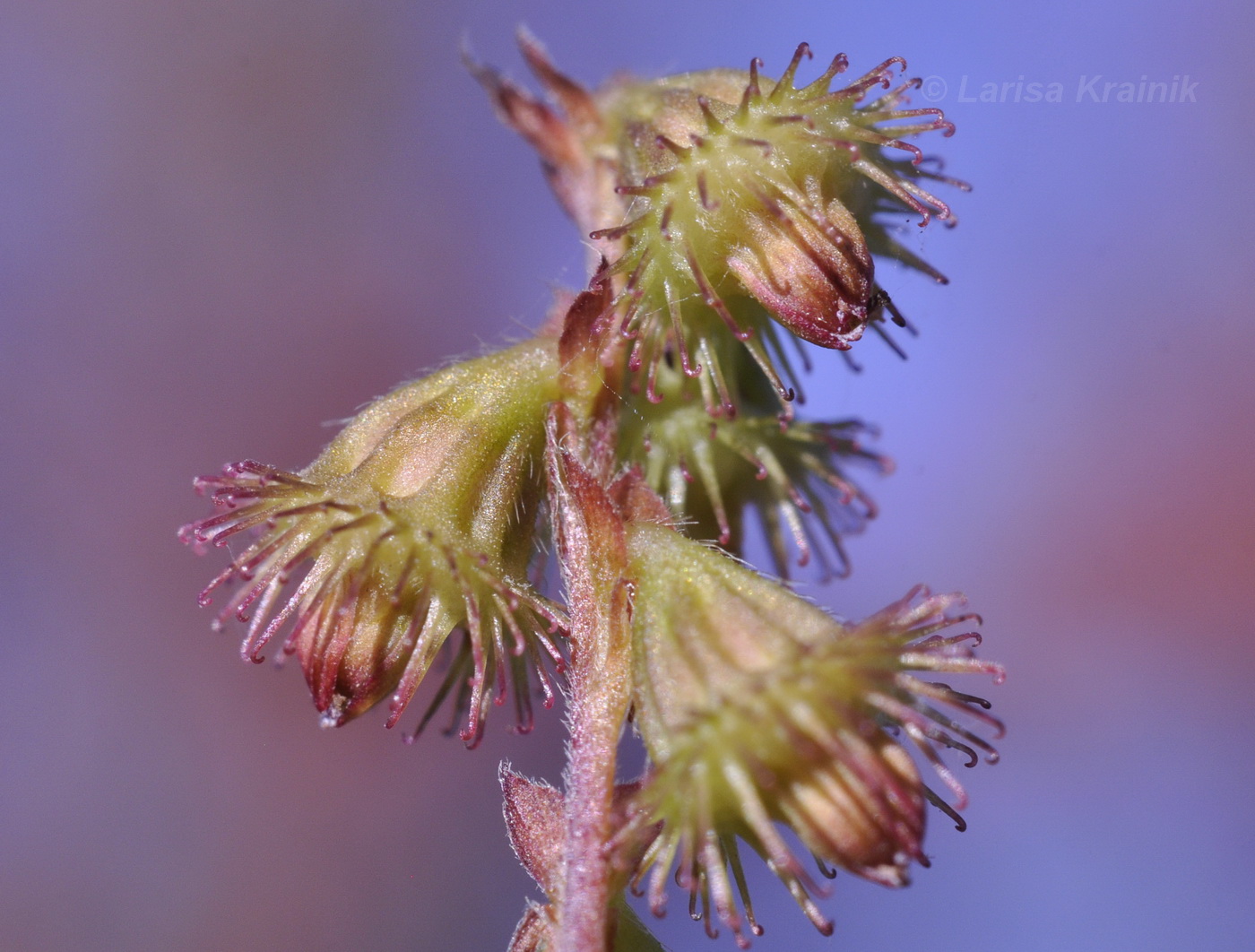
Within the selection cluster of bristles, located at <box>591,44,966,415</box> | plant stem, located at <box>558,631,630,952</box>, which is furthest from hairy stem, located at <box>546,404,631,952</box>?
cluster of bristles, located at <box>591,44,966,415</box>

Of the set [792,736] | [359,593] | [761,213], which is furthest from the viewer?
[761,213]

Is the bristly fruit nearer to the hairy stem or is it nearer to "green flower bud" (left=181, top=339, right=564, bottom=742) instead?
the hairy stem

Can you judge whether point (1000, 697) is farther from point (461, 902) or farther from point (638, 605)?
point (638, 605)

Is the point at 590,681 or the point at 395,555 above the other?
the point at 395,555

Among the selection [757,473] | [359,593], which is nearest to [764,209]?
[757,473]

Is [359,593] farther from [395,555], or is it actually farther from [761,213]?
[761,213]
